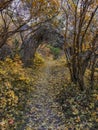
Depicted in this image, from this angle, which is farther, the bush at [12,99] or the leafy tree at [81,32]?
the leafy tree at [81,32]

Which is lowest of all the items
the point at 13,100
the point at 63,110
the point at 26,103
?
the point at 63,110

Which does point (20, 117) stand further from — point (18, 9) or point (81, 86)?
point (18, 9)

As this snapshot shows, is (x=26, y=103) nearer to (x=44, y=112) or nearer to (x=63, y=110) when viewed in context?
(x=44, y=112)

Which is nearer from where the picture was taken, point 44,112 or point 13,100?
point 13,100

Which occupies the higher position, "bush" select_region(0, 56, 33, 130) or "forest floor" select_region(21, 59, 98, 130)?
"bush" select_region(0, 56, 33, 130)

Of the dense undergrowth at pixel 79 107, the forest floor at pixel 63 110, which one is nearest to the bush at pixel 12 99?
the forest floor at pixel 63 110

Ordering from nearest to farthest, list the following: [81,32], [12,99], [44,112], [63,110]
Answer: [12,99], [44,112], [63,110], [81,32]

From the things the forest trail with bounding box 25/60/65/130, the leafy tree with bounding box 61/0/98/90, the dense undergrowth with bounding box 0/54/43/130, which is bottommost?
the forest trail with bounding box 25/60/65/130

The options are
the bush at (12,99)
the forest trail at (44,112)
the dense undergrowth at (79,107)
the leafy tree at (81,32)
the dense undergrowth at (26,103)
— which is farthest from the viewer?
the leafy tree at (81,32)

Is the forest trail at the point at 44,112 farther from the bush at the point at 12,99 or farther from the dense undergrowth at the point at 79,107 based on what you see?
the bush at the point at 12,99

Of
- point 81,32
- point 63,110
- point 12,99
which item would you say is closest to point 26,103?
point 12,99

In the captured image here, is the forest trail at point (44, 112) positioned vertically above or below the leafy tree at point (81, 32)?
below

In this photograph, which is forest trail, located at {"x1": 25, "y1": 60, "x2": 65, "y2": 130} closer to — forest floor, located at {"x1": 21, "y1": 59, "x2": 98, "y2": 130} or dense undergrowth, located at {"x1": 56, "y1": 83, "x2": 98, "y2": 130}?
forest floor, located at {"x1": 21, "y1": 59, "x2": 98, "y2": 130}

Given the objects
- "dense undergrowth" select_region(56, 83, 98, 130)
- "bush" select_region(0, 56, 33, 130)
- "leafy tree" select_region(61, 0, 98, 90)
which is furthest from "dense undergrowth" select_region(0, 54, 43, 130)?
"leafy tree" select_region(61, 0, 98, 90)
